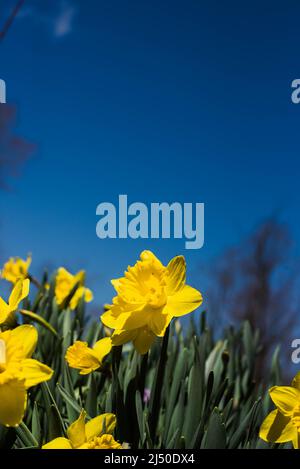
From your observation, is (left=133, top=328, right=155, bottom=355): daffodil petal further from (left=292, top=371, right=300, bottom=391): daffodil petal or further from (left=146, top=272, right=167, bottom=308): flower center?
(left=292, top=371, right=300, bottom=391): daffodil petal

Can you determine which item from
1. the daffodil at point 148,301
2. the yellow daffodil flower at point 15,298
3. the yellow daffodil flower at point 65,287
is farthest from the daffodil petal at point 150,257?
the yellow daffodil flower at point 65,287

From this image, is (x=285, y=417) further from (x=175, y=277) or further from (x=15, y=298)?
(x=15, y=298)

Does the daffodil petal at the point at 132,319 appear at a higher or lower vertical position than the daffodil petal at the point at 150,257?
lower

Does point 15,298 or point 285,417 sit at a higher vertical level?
point 15,298

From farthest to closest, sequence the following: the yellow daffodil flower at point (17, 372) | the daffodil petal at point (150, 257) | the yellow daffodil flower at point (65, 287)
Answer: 1. the yellow daffodil flower at point (65, 287)
2. the daffodil petal at point (150, 257)
3. the yellow daffodil flower at point (17, 372)

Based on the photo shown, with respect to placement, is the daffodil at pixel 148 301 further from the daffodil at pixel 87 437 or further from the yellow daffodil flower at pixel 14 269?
the yellow daffodil flower at pixel 14 269

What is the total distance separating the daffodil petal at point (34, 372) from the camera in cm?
51

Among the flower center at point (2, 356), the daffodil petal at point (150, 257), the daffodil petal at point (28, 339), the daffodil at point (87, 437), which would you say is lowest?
the daffodil at point (87, 437)

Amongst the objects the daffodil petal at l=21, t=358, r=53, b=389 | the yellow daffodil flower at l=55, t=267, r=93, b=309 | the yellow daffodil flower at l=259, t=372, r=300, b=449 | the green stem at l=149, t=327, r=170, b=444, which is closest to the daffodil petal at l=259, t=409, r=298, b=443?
the yellow daffodil flower at l=259, t=372, r=300, b=449

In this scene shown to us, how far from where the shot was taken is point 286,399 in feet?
1.94

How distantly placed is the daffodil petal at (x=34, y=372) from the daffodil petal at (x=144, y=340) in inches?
4.4

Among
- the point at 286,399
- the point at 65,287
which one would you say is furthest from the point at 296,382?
the point at 65,287

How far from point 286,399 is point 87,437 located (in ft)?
0.69
